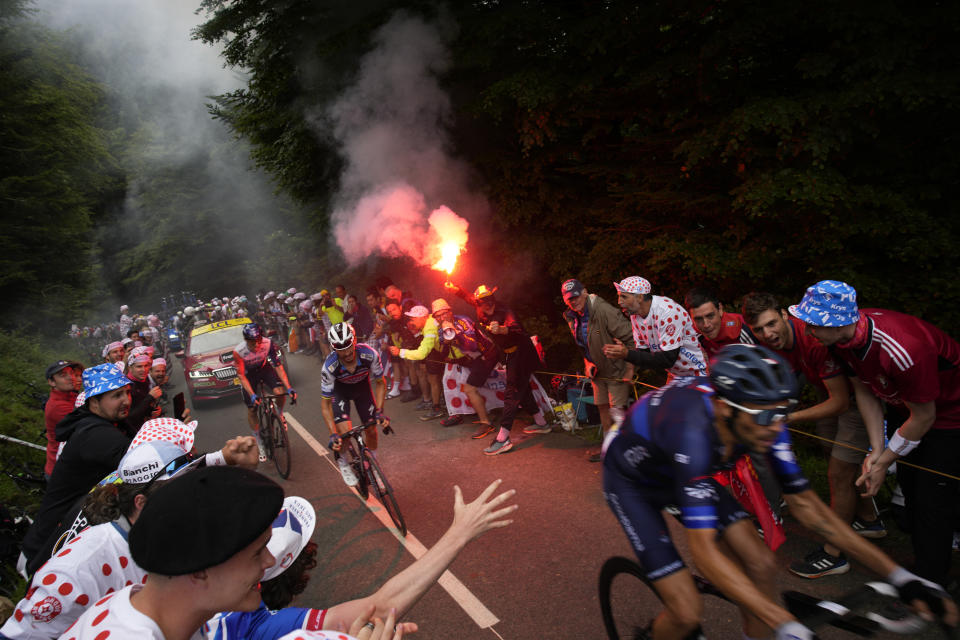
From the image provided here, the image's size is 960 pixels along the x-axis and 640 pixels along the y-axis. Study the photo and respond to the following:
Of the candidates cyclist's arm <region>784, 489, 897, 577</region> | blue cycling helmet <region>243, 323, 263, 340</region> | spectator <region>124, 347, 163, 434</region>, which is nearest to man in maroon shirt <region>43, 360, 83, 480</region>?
spectator <region>124, 347, 163, 434</region>

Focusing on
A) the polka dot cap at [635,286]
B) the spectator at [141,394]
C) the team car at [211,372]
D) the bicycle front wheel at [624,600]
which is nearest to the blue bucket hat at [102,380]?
the spectator at [141,394]

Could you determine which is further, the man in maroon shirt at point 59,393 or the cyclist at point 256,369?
the cyclist at point 256,369

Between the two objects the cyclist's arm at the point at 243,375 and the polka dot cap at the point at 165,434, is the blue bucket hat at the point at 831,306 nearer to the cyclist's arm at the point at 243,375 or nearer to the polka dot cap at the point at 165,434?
the polka dot cap at the point at 165,434

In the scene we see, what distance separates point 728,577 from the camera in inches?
89.8

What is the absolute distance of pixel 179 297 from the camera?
42.0 m

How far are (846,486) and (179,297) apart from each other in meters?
46.6

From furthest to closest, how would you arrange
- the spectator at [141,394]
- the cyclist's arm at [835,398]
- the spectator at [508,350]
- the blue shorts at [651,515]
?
the spectator at [508,350] < the spectator at [141,394] < the cyclist's arm at [835,398] < the blue shorts at [651,515]

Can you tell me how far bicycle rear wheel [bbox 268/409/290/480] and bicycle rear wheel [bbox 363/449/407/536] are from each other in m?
2.20

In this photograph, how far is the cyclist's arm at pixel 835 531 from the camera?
89.4 inches

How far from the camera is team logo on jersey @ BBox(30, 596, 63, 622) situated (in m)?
2.21

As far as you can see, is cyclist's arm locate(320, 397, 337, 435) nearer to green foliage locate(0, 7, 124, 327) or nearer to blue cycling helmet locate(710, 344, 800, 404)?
blue cycling helmet locate(710, 344, 800, 404)

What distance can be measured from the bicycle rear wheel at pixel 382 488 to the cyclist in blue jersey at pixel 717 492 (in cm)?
306

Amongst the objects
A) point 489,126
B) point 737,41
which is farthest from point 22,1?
point 737,41

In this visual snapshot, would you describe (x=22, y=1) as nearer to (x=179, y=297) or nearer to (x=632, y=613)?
(x=179, y=297)
